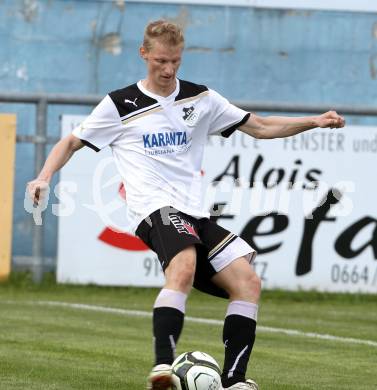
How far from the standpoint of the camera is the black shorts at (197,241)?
261 inches

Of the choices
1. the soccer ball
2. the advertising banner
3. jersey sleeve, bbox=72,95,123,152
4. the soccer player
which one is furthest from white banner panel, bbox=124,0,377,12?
the soccer ball

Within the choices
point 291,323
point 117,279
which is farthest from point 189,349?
point 117,279

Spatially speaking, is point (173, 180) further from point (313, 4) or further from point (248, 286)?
point (313, 4)

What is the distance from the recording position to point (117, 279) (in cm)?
1305

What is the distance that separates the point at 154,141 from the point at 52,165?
534 mm

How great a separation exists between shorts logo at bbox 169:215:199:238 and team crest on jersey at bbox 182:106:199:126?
0.55 metres

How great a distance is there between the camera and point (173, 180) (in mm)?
6906

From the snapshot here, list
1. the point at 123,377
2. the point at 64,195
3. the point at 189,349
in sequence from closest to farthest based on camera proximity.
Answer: the point at 123,377 → the point at 189,349 → the point at 64,195

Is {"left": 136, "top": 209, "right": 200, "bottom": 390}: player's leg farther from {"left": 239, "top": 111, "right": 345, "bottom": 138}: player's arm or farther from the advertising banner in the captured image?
the advertising banner

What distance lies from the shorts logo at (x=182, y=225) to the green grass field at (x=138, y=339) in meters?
0.88

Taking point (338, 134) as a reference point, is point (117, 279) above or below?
below

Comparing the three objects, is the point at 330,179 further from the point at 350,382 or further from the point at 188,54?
the point at 350,382

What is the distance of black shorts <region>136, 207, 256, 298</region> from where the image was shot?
21.7ft

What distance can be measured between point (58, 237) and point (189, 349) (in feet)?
14.2
